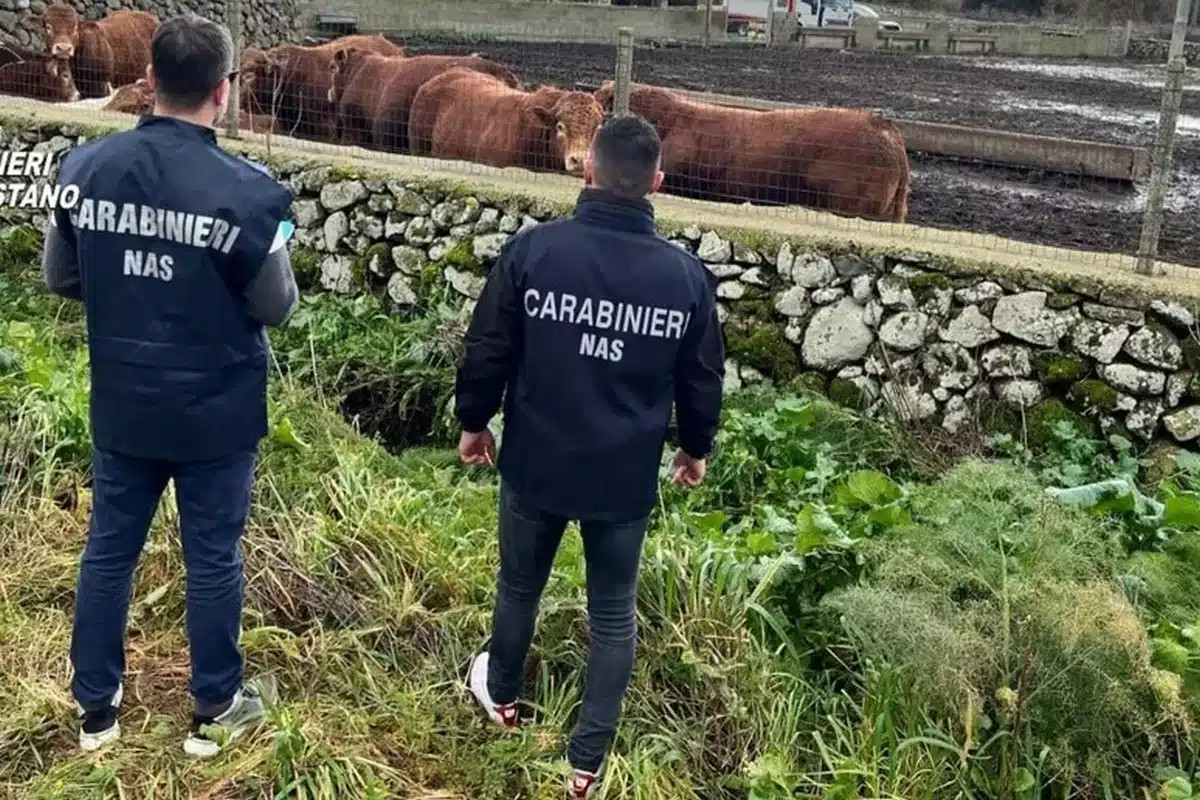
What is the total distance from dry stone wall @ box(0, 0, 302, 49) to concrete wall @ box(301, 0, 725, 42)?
2.22 m

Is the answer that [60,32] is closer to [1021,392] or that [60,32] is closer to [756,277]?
[756,277]

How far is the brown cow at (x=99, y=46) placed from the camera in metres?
12.8

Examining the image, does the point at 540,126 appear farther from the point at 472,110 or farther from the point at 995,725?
the point at 995,725

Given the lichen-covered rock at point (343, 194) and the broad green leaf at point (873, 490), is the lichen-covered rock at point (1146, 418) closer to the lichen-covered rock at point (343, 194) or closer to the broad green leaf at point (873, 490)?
the broad green leaf at point (873, 490)

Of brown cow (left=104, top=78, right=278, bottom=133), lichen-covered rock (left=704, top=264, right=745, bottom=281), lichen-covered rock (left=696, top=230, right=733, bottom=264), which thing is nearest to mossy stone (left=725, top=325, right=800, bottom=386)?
lichen-covered rock (left=704, top=264, right=745, bottom=281)

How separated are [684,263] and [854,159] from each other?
5771 millimetres

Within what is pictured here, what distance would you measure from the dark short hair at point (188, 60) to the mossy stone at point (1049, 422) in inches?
170

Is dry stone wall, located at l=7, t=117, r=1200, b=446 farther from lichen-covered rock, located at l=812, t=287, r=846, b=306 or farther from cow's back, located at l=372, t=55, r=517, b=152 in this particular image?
cow's back, located at l=372, t=55, r=517, b=152

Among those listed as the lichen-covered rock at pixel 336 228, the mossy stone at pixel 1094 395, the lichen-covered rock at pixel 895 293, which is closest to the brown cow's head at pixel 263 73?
the lichen-covered rock at pixel 336 228

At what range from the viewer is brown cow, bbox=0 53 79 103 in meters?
12.1

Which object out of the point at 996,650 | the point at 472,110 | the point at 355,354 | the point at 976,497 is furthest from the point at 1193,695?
the point at 472,110

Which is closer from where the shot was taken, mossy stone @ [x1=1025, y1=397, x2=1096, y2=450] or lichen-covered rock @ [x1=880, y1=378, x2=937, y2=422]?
mossy stone @ [x1=1025, y1=397, x2=1096, y2=450]

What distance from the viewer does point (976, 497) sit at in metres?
4.62

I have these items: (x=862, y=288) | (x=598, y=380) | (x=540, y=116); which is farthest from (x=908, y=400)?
(x=540, y=116)
